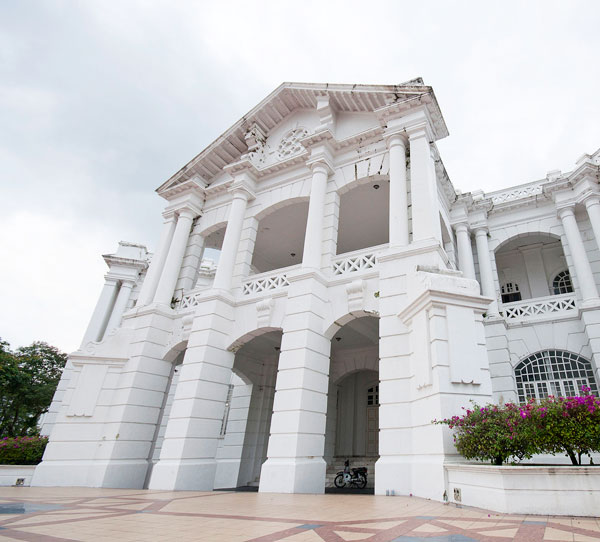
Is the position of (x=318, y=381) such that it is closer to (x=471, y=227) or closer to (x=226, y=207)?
(x=226, y=207)

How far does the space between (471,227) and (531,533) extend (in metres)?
14.9

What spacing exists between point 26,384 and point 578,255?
29901mm

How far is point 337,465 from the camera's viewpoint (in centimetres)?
1583

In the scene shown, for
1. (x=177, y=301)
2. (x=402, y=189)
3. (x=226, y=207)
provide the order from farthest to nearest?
(x=226, y=207) → (x=177, y=301) → (x=402, y=189)

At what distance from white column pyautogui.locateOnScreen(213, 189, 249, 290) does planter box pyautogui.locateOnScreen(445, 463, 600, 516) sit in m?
9.62

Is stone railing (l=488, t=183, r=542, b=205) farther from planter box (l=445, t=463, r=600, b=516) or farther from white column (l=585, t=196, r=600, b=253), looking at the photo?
planter box (l=445, t=463, r=600, b=516)

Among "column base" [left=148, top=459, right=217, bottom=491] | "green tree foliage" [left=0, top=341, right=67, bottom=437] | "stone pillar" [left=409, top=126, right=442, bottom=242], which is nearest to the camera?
"stone pillar" [left=409, top=126, right=442, bottom=242]

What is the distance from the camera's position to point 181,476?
10438 mm

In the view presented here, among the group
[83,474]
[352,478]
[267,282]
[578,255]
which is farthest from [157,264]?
[578,255]

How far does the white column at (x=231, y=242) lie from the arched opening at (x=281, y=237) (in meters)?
1.30

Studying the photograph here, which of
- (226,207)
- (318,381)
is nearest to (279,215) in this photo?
(226,207)

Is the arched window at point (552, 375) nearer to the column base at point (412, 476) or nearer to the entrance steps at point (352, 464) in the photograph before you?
the entrance steps at point (352, 464)

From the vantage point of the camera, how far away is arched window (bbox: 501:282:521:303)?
17.6m

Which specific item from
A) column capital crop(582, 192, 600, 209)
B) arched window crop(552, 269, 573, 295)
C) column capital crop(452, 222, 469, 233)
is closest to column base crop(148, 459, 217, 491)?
column capital crop(452, 222, 469, 233)
